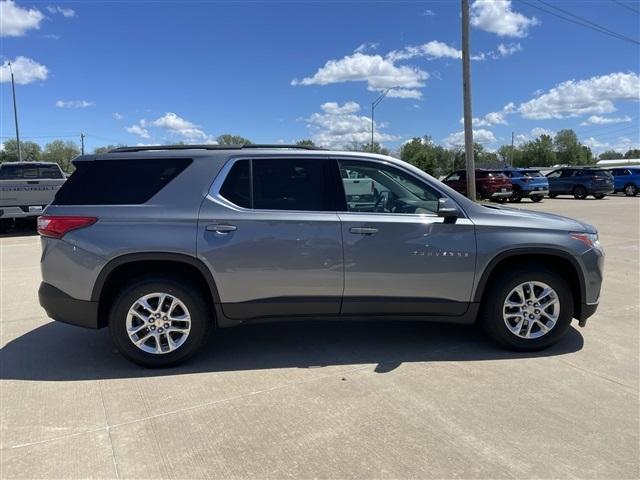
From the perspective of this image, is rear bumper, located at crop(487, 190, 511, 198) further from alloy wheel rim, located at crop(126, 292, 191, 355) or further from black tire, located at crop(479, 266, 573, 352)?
alloy wheel rim, located at crop(126, 292, 191, 355)

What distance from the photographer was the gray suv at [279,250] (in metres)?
4.17

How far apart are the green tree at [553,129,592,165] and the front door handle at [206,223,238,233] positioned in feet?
438

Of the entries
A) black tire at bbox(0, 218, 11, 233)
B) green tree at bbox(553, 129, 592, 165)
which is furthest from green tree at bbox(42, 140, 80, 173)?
green tree at bbox(553, 129, 592, 165)

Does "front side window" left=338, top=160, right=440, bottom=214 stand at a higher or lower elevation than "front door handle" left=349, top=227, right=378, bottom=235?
higher

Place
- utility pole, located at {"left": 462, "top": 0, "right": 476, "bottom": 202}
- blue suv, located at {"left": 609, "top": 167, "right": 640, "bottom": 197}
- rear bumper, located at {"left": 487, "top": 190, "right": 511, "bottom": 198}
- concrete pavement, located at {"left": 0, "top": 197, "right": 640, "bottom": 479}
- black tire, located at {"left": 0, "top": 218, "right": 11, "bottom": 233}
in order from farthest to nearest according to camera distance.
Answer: blue suv, located at {"left": 609, "top": 167, "right": 640, "bottom": 197}, rear bumper, located at {"left": 487, "top": 190, "right": 511, "bottom": 198}, utility pole, located at {"left": 462, "top": 0, "right": 476, "bottom": 202}, black tire, located at {"left": 0, "top": 218, "right": 11, "bottom": 233}, concrete pavement, located at {"left": 0, "top": 197, "right": 640, "bottom": 479}

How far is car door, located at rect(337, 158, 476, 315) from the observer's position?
4273 millimetres

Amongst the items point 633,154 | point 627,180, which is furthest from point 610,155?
point 627,180

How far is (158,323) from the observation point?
4230 mm

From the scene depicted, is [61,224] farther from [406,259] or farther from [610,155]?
[610,155]

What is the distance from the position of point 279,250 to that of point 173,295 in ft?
3.13

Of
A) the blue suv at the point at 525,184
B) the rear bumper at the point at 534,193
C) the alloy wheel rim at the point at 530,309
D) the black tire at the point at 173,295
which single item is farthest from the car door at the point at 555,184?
the black tire at the point at 173,295

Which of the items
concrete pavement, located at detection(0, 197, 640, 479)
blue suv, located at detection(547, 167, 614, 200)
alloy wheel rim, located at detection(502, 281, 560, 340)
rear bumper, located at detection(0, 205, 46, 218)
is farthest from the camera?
blue suv, located at detection(547, 167, 614, 200)

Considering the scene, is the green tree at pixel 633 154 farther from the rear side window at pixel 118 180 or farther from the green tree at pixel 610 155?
the rear side window at pixel 118 180

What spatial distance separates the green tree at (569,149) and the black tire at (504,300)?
13202 cm
